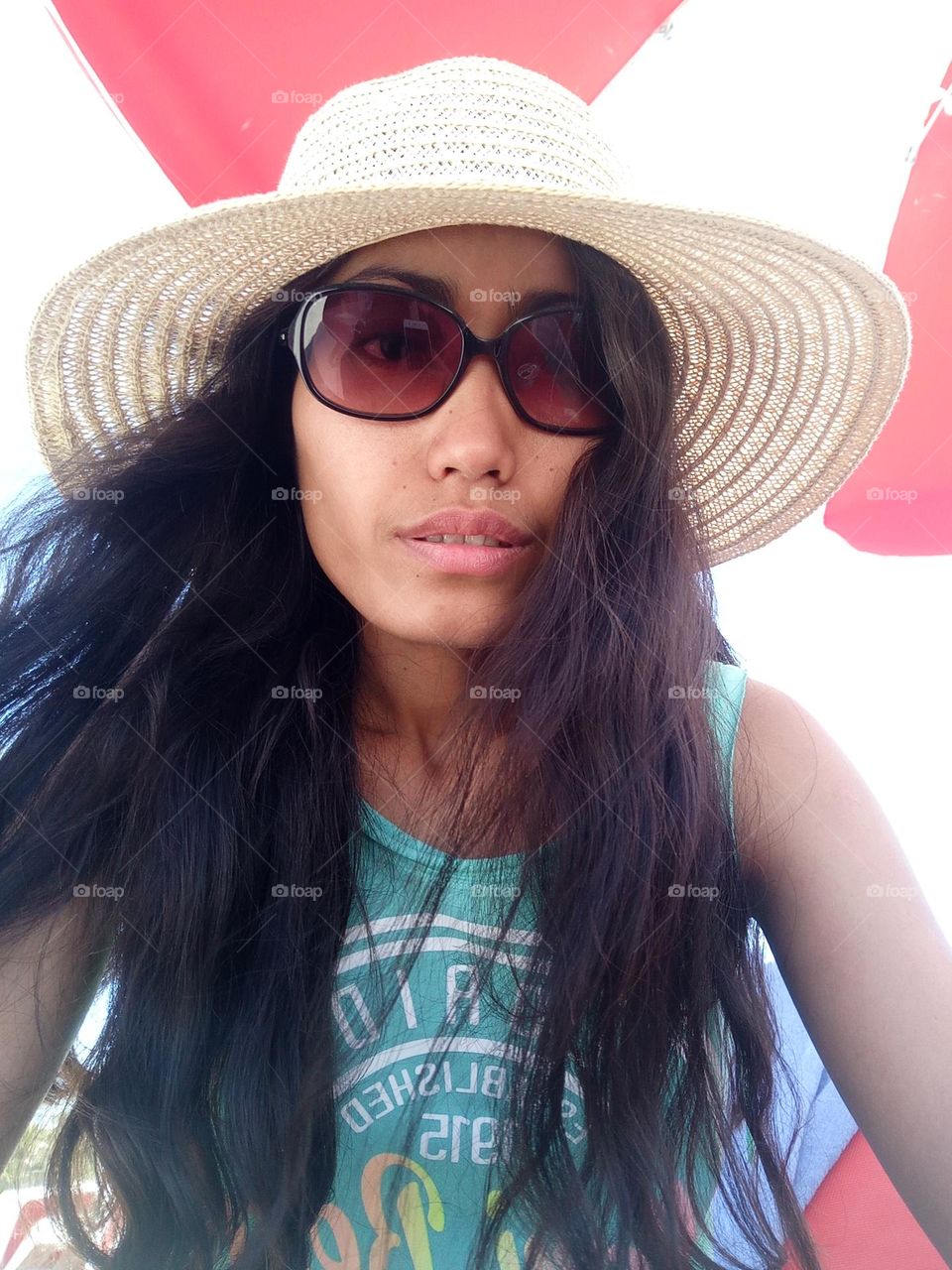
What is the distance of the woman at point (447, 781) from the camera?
0.98m

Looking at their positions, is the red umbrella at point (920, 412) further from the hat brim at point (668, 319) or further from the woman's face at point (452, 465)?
the woman's face at point (452, 465)

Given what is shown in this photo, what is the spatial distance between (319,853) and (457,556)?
15.5 inches

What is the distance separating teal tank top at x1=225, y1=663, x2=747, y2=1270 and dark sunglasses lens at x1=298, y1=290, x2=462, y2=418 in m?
0.58

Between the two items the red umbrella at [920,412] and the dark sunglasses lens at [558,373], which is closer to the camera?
the dark sunglasses lens at [558,373]

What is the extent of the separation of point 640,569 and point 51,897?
0.79 m

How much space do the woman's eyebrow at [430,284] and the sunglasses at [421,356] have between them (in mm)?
20

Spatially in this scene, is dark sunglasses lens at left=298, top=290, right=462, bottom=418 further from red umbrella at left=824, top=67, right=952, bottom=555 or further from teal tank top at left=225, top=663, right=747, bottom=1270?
red umbrella at left=824, top=67, right=952, bottom=555

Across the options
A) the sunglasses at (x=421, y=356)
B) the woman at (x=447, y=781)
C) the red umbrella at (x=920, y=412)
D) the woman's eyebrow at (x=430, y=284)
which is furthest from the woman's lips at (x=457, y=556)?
the red umbrella at (x=920, y=412)

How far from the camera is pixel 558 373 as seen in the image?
3.34 feet

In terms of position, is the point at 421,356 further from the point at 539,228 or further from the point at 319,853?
the point at 319,853

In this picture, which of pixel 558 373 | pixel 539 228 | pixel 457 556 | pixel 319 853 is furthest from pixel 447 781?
pixel 539 228

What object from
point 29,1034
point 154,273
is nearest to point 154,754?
point 29,1034

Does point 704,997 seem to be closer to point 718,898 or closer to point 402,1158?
point 718,898

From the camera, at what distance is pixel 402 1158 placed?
3.27 ft
